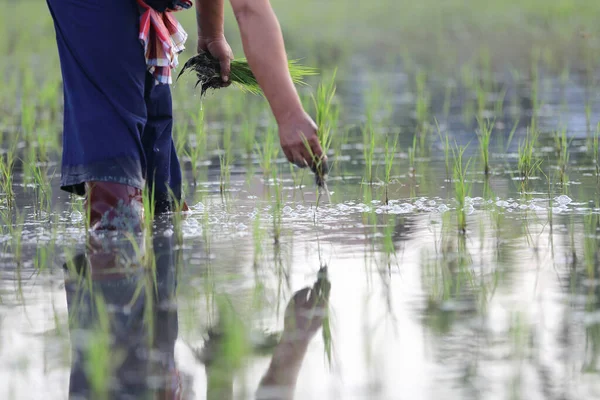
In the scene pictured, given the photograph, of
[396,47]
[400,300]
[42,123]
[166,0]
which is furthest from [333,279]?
[396,47]

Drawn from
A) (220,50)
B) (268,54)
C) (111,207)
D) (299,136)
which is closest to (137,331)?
(299,136)

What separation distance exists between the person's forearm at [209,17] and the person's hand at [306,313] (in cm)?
121

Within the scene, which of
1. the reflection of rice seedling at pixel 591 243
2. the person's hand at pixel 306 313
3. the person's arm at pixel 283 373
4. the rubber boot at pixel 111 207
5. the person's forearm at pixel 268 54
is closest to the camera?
the person's arm at pixel 283 373

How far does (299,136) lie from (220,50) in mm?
833

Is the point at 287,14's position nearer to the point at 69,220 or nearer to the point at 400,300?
the point at 69,220

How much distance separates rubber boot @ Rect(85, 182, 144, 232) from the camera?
3.29 m

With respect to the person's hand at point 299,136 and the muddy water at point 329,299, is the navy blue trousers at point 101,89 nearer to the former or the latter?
the muddy water at point 329,299

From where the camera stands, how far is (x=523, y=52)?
9.87m

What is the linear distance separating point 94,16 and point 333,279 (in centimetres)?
123

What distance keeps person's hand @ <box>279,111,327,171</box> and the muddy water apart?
11.0 inches

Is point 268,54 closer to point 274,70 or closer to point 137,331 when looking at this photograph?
point 274,70

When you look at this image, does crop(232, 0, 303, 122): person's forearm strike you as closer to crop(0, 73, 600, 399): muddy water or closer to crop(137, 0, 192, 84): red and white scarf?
crop(0, 73, 600, 399): muddy water

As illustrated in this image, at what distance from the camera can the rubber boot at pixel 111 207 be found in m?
3.29

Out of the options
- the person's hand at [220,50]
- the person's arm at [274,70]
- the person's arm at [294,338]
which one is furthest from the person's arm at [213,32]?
the person's arm at [294,338]
